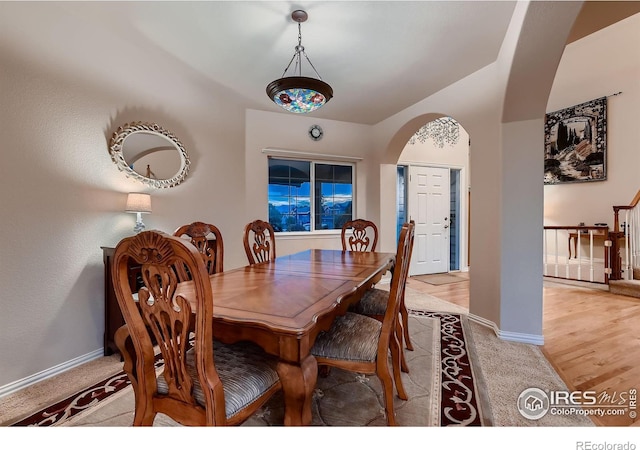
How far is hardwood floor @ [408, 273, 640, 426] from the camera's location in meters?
1.79

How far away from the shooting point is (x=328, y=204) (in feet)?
14.7

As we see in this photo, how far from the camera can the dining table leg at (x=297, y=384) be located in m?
1.01

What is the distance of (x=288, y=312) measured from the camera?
108 centimetres

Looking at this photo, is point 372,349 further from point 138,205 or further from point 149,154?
point 149,154

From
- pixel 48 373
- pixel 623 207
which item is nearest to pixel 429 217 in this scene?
pixel 623 207

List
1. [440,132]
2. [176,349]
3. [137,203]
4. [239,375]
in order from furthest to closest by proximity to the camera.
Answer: [440,132] → [137,203] → [239,375] → [176,349]

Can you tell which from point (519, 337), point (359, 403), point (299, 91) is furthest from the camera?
point (519, 337)

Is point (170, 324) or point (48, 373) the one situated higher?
point (170, 324)

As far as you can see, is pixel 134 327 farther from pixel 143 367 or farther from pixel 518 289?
pixel 518 289

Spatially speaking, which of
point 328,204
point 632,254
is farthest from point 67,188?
point 632,254

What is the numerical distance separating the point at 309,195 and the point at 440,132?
7.99ft

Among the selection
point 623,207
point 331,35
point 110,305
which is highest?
point 331,35

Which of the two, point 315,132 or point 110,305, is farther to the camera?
point 315,132

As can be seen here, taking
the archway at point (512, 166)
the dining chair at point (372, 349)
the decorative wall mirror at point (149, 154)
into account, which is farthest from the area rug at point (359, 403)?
the decorative wall mirror at point (149, 154)
